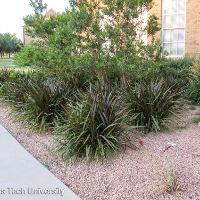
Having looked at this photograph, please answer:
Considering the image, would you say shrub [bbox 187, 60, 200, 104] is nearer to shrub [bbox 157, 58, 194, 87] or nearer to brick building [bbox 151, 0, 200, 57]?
shrub [bbox 157, 58, 194, 87]

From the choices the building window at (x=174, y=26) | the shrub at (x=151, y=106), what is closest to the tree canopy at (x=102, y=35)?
the shrub at (x=151, y=106)

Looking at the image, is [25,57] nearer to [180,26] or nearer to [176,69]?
[176,69]

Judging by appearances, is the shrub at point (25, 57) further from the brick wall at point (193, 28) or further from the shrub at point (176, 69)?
the brick wall at point (193, 28)

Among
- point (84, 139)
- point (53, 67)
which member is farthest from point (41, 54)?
point (84, 139)

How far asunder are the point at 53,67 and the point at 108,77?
2.35 metres

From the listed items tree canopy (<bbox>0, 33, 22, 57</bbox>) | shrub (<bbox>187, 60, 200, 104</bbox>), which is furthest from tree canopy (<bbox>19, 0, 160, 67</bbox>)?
tree canopy (<bbox>0, 33, 22, 57</bbox>)

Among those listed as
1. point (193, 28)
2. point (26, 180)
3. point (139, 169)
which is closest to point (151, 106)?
point (139, 169)

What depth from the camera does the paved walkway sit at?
4410 mm

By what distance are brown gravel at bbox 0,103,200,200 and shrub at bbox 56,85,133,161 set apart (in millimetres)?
190

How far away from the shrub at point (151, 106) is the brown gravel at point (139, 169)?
0.26m

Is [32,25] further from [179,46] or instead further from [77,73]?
[179,46]

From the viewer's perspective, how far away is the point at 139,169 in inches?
202

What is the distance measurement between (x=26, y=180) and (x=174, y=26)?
10.7 metres

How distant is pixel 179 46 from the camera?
14.1m
